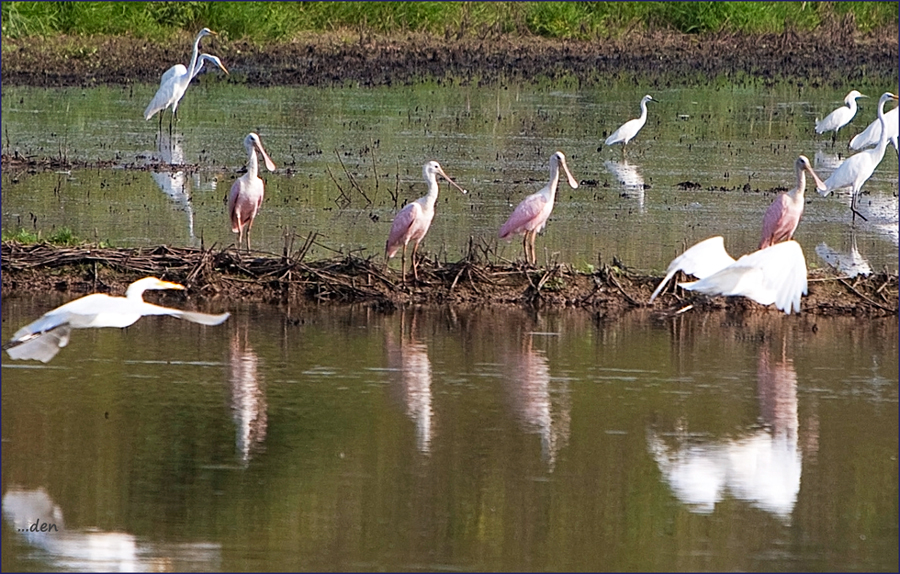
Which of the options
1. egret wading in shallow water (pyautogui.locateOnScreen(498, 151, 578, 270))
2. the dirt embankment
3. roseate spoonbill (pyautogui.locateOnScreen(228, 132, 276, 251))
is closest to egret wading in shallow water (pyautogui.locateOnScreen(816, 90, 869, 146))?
the dirt embankment

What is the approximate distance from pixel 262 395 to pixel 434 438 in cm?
117

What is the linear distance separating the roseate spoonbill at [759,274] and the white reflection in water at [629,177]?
17.4ft

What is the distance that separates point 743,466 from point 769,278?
202cm

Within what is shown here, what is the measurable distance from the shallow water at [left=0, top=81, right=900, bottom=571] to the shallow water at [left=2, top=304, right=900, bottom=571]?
16 millimetres

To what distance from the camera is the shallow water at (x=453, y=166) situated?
13180 millimetres

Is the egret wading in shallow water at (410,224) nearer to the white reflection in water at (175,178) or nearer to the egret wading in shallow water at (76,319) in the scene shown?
the white reflection in water at (175,178)

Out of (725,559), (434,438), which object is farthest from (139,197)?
(725,559)

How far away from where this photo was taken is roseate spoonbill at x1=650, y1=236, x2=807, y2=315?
9.09 m

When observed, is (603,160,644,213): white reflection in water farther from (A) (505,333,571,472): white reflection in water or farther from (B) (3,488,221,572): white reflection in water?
(B) (3,488,221,572): white reflection in water

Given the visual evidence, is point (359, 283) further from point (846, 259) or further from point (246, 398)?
point (846, 259)

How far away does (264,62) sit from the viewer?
2708 centimetres

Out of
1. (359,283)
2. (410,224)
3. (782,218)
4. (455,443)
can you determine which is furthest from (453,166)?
(455,443)

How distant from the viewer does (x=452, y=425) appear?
25.8 ft

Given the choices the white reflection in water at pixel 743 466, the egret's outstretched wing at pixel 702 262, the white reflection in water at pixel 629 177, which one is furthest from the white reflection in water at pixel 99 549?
the white reflection in water at pixel 629 177
